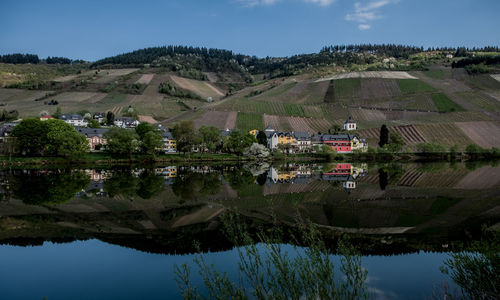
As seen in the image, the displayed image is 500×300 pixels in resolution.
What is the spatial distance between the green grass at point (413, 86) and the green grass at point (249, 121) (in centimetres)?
6051

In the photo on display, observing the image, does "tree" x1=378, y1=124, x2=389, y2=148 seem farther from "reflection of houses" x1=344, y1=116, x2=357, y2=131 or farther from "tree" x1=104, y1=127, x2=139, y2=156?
"tree" x1=104, y1=127, x2=139, y2=156

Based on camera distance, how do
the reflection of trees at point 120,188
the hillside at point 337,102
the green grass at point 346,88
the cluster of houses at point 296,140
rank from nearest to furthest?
the reflection of trees at point 120,188
the cluster of houses at point 296,140
the hillside at point 337,102
the green grass at point 346,88

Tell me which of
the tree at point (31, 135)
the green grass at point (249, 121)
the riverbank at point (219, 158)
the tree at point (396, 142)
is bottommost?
the riverbank at point (219, 158)

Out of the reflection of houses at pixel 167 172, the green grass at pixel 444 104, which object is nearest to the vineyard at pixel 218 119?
the reflection of houses at pixel 167 172

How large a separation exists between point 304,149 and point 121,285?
99.3 meters

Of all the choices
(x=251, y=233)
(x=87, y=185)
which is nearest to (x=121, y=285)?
(x=251, y=233)

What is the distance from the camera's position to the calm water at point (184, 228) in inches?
608

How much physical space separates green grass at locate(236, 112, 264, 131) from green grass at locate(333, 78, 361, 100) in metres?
39.2

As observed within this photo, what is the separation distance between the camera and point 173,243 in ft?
66.6

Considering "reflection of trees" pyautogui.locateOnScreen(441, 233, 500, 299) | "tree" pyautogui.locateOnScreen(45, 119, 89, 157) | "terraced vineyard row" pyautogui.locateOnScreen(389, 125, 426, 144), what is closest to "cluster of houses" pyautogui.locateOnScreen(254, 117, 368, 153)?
"terraced vineyard row" pyautogui.locateOnScreen(389, 125, 426, 144)

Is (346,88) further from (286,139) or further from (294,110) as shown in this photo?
(286,139)

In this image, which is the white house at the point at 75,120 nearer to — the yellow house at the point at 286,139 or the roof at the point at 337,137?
the yellow house at the point at 286,139

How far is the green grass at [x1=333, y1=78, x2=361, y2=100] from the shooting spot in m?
156

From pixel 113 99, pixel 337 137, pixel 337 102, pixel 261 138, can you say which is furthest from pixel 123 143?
pixel 113 99
